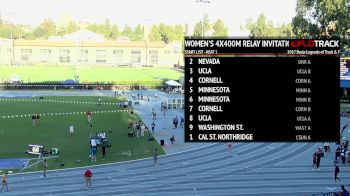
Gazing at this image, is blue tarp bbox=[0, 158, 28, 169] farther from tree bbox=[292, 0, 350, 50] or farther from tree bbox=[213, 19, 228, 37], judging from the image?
tree bbox=[213, 19, 228, 37]

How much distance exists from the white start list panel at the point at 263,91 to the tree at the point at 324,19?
166 feet

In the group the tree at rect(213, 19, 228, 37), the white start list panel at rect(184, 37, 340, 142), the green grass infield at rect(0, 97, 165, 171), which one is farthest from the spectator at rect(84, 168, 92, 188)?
the tree at rect(213, 19, 228, 37)

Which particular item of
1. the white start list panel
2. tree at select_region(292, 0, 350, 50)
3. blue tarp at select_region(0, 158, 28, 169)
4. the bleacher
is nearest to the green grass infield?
blue tarp at select_region(0, 158, 28, 169)

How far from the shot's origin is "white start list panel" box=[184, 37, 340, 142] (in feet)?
44.1

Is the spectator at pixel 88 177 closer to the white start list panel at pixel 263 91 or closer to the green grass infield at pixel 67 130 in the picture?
the green grass infield at pixel 67 130

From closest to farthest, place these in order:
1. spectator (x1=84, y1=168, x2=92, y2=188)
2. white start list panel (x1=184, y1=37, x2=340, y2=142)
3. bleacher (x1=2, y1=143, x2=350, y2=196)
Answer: white start list panel (x1=184, y1=37, x2=340, y2=142) → spectator (x1=84, y1=168, x2=92, y2=188) → bleacher (x1=2, y1=143, x2=350, y2=196)

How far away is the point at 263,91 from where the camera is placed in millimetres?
13695

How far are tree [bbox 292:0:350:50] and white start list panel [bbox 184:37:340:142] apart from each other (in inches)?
1992

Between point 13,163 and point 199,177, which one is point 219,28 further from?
point 199,177

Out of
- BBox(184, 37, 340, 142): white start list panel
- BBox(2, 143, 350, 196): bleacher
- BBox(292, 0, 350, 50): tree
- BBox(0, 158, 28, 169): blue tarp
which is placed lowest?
BBox(2, 143, 350, 196): bleacher

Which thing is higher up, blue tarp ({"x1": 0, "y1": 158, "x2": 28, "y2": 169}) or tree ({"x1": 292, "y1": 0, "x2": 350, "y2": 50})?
tree ({"x1": 292, "y1": 0, "x2": 350, "y2": 50})

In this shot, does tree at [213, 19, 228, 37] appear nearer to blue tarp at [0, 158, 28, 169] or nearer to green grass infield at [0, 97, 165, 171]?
green grass infield at [0, 97, 165, 171]

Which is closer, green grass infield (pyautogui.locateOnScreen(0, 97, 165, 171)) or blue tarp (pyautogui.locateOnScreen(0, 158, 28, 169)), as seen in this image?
blue tarp (pyautogui.locateOnScreen(0, 158, 28, 169))

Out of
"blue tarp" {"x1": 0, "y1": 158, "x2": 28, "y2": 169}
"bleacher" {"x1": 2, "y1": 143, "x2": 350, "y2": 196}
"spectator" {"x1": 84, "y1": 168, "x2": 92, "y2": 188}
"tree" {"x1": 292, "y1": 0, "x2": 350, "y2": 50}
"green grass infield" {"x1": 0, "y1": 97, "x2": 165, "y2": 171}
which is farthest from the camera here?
"tree" {"x1": 292, "y1": 0, "x2": 350, "y2": 50}
